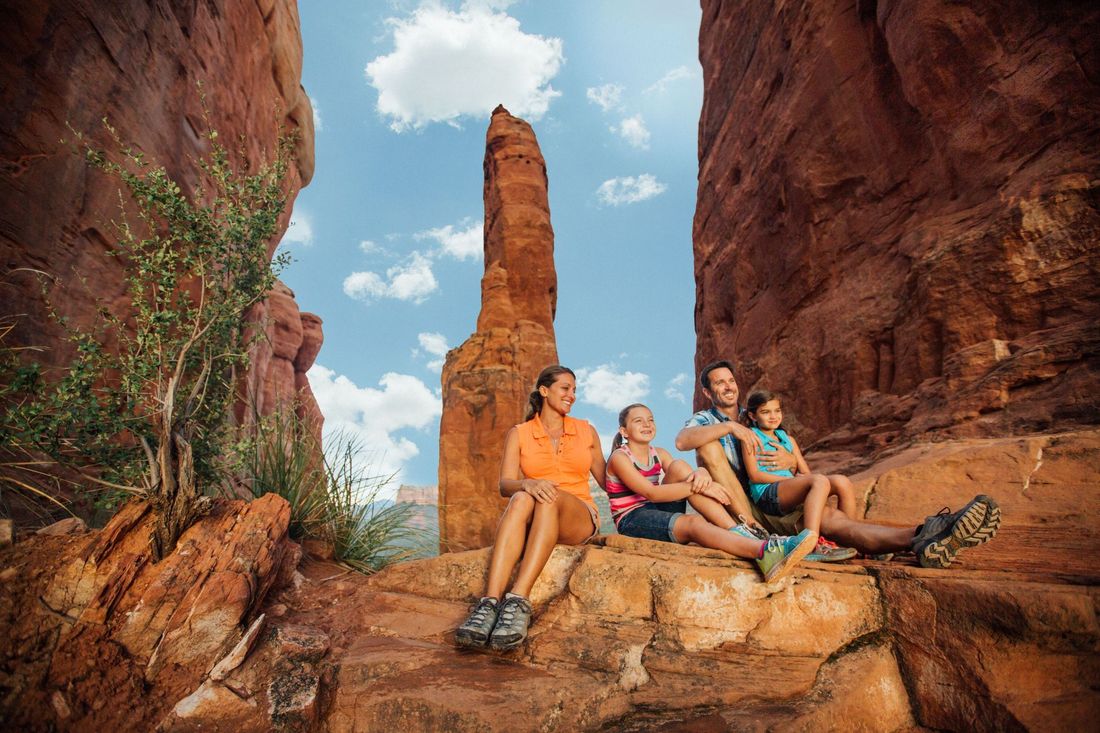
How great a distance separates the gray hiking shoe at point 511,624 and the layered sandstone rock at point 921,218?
5.34m

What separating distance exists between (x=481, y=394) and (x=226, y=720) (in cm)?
2227

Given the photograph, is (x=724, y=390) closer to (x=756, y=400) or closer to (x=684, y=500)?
(x=756, y=400)

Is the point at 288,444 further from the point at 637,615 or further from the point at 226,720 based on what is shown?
the point at 637,615

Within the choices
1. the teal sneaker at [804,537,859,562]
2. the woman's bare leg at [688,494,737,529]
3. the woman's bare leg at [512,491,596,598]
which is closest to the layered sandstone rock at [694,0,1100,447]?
the teal sneaker at [804,537,859,562]

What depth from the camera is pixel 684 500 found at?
401cm

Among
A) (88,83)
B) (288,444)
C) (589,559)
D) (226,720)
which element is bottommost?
(226,720)

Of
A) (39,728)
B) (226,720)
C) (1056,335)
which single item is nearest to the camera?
(39,728)

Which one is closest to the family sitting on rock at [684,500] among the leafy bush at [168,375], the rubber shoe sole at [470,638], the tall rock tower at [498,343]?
the rubber shoe sole at [470,638]

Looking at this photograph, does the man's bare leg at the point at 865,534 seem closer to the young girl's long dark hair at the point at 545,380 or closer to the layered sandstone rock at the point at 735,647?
the layered sandstone rock at the point at 735,647

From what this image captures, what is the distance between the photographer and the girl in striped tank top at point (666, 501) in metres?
3.25

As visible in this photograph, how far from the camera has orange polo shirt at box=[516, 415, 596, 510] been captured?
384cm

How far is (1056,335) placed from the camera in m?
5.71

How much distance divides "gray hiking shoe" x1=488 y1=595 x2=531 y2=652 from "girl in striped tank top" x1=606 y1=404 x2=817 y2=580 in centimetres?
115

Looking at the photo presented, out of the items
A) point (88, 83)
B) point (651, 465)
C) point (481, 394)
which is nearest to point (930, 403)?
point (651, 465)
